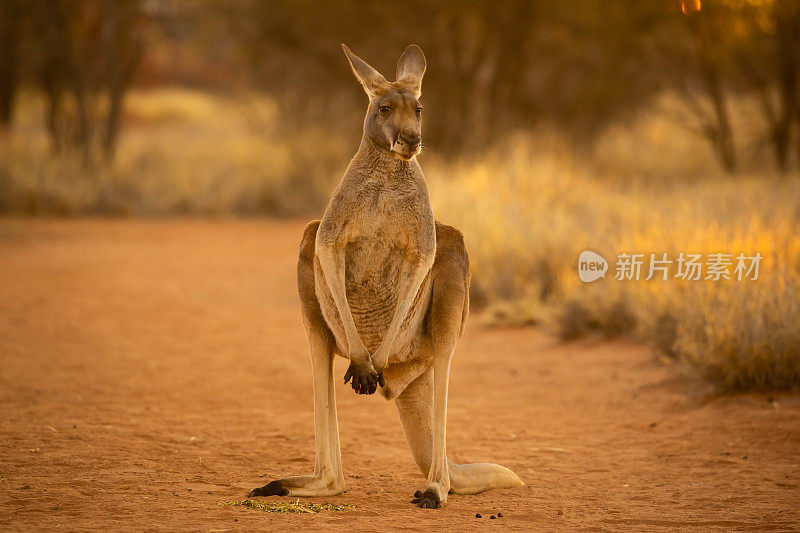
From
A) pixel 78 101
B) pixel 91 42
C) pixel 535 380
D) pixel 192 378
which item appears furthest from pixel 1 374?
pixel 91 42

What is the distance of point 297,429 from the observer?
648 centimetres

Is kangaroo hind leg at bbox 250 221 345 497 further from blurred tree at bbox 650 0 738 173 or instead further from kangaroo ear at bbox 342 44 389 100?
blurred tree at bbox 650 0 738 173

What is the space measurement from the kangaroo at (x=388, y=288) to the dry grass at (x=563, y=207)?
3.20 meters

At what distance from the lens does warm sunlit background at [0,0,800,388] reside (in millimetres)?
14766

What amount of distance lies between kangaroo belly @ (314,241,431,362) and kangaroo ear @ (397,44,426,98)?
2.51 feet

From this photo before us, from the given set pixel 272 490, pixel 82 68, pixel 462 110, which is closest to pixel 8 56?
pixel 82 68

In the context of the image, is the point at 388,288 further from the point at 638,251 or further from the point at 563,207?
the point at 563,207

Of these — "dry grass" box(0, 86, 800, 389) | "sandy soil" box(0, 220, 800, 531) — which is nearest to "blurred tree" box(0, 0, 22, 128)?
"dry grass" box(0, 86, 800, 389)

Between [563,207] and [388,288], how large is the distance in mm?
9815

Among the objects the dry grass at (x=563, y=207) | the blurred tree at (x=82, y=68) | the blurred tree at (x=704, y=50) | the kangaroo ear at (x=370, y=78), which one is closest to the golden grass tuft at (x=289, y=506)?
the kangaroo ear at (x=370, y=78)

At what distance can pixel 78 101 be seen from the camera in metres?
20.6

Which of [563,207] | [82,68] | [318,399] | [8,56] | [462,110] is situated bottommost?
[318,399]

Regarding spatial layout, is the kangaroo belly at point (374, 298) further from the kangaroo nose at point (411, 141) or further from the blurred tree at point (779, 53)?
the blurred tree at point (779, 53)

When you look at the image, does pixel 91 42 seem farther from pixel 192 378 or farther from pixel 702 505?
pixel 702 505
